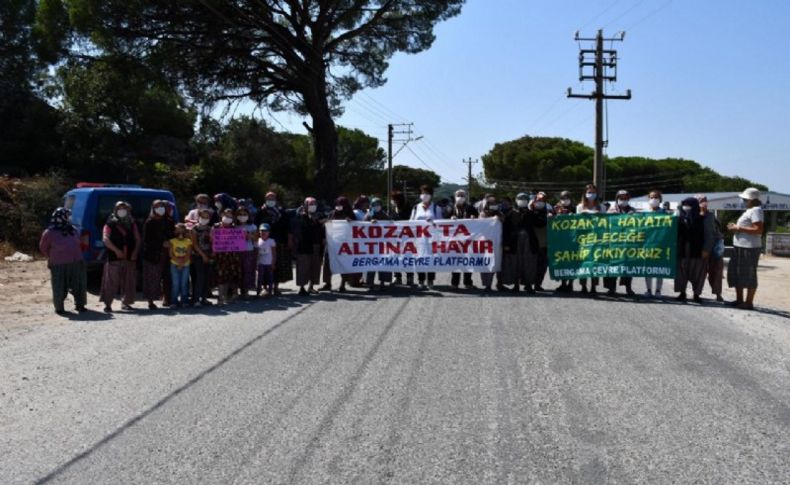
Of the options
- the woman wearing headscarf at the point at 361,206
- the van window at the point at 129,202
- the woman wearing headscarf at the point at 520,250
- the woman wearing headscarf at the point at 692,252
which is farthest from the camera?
the woman wearing headscarf at the point at 361,206

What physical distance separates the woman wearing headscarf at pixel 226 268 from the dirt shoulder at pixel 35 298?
189 cm

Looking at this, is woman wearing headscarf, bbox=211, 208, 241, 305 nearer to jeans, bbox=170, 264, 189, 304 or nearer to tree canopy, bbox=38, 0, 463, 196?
jeans, bbox=170, 264, 189, 304

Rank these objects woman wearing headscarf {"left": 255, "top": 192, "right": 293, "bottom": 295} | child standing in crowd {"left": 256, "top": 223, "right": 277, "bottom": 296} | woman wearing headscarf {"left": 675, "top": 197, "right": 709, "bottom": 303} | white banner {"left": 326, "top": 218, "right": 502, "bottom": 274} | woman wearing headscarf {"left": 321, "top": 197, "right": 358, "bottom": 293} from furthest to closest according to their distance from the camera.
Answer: woman wearing headscarf {"left": 321, "top": 197, "right": 358, "bottom": 293}, white banner {"left": 326, "top": 218, "right": 502, "bottom": 274}, woman wearing headscarf {"left": 255, "top": 192, "right": 293, "bottom": 295}, child standing in crowd {"left": 256, "top": 223, "right": 277, "bottom": 296}, woman wearing headscarf {"left": 675, "top": 197, "right": 709, "bottom": 303}

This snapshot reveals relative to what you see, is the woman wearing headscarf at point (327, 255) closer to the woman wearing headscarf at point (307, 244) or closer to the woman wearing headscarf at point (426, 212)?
the woman wearing headscarf at point (307, 244)

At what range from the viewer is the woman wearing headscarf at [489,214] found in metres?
12.7

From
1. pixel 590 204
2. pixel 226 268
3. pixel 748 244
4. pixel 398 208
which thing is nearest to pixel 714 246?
pixel 748 244

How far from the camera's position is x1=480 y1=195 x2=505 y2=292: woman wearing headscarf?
1269cm

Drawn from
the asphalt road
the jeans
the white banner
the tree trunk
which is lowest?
the asphalt road

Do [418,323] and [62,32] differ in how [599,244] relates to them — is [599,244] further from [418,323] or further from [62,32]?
[62,32]

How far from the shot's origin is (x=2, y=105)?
32.9 metres

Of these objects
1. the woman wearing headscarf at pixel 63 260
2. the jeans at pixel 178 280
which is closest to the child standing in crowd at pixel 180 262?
the jeans at pixel 178 280

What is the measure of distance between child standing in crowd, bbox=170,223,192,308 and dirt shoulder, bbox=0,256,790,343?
1.20m

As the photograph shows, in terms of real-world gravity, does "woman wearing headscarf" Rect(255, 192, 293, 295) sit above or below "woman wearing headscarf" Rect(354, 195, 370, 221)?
below

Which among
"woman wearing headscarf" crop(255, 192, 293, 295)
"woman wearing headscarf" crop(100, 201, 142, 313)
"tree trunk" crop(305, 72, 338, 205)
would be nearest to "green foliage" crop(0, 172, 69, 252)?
"tree trunk" crop(305, 72, 338, 205)
